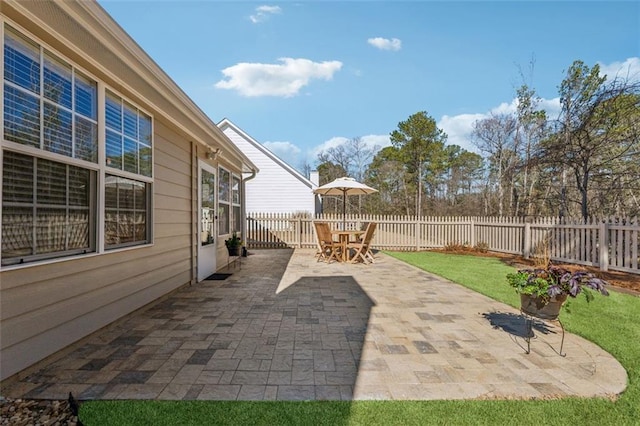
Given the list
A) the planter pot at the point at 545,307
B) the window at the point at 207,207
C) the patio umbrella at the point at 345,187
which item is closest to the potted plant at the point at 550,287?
the planter pot at the point at 545,307

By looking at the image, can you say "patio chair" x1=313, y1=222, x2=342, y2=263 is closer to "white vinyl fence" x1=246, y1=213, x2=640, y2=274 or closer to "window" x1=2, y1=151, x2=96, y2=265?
"white vinyl fence" x1=246, y1=213, x2=640, y2=274

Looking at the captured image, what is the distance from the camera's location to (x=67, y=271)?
266 centimetres

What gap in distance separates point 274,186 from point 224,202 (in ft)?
32.1

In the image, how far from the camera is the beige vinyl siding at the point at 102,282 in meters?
2.21

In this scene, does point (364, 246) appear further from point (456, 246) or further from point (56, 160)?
point (56, 160)

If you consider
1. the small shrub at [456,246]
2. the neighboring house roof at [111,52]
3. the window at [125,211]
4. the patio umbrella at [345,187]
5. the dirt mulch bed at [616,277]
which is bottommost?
the dirt mulch bed at [616,277]

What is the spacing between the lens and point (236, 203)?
892cm

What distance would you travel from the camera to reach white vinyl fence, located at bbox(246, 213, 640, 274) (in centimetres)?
664

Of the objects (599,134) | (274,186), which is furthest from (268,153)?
(599,134)

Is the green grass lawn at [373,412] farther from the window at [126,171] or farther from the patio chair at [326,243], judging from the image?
the patio chair at [326,243]

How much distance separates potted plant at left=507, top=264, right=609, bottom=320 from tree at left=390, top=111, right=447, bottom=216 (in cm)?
2095

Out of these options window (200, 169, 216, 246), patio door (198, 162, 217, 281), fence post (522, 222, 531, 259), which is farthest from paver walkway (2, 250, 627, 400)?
fence post (522, 222, 531, 259)

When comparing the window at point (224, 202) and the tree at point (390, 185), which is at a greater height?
the tree at point (390, 185)

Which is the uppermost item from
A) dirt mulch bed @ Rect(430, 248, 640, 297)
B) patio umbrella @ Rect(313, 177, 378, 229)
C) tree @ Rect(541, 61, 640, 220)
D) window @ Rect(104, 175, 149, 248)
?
tree @ Rect(541, 61, 640, 220)
